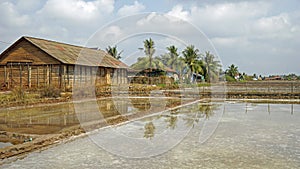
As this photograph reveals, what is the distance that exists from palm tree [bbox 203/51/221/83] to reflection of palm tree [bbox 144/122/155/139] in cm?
4834

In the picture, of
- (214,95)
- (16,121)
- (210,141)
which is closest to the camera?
(210,141)

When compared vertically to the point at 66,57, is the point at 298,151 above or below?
below

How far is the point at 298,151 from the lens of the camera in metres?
6.70

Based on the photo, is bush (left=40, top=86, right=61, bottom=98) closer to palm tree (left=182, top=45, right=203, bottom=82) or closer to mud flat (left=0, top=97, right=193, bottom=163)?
mud flat (left=0, top=97, right=193, bottom=163)

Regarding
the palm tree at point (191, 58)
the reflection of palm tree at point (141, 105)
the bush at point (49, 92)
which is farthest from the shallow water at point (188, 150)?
the palm tree at point (191, 58)

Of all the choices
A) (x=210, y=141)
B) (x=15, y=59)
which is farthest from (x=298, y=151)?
(x=15, y=59)

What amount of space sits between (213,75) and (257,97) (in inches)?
1561

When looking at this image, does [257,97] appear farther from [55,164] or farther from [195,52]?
[195,52]

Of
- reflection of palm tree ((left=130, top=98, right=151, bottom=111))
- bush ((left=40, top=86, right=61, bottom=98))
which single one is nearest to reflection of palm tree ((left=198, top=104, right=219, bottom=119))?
reflection of palm tree ((left=130, top=98, right=151, bottom=111))

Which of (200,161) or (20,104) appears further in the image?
(20,104)

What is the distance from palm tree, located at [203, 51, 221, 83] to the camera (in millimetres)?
58812

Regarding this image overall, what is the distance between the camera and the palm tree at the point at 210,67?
58.8 metres

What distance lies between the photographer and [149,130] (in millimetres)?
9516

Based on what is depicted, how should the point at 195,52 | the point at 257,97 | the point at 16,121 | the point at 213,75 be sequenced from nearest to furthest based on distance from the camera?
the point at 16,121 → the point at 257,97 → the point at 195,52 → the point at 213,75
